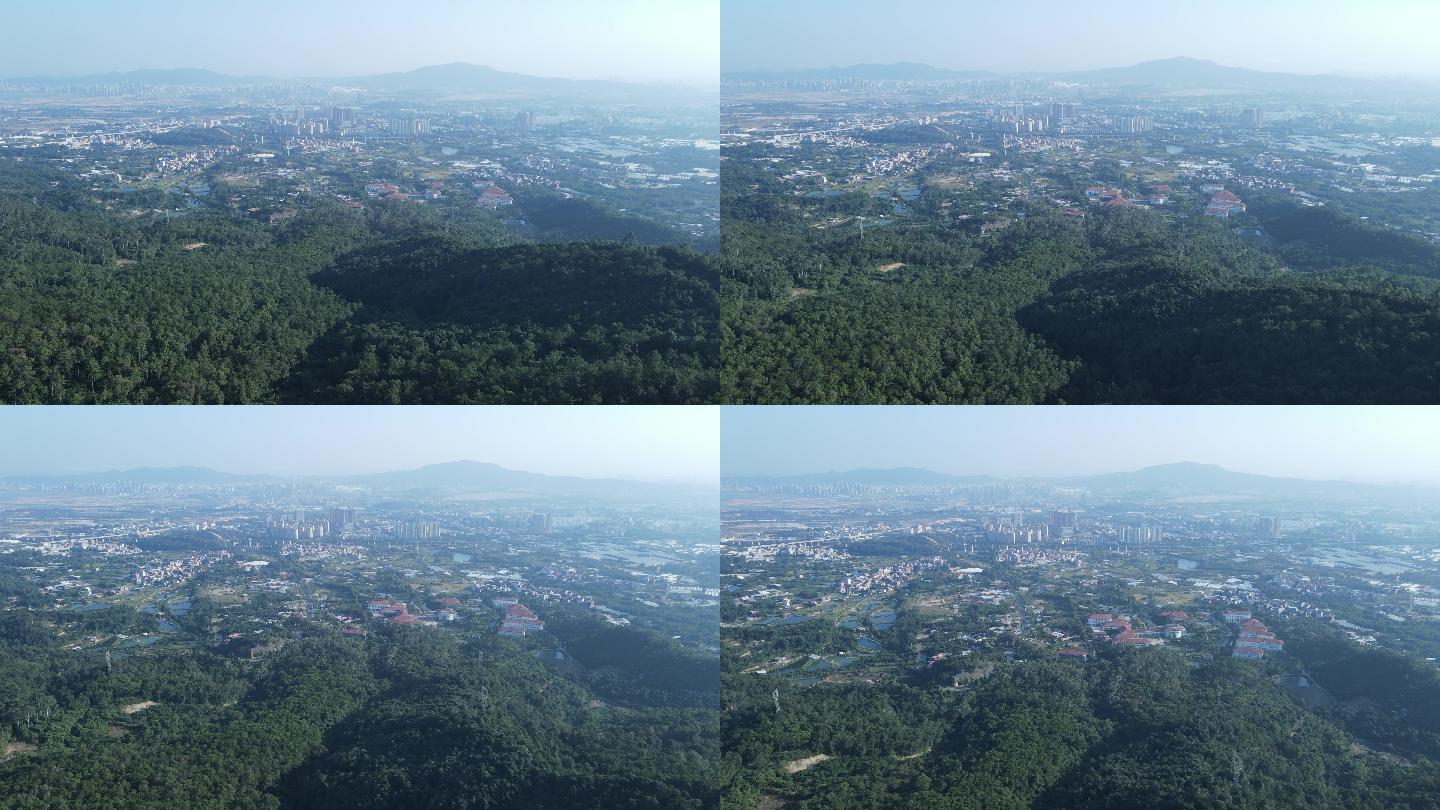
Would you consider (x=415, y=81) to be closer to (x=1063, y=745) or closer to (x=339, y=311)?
(x=339, y=311)

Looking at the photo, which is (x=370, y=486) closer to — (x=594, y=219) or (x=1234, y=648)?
(x=594, y=219)

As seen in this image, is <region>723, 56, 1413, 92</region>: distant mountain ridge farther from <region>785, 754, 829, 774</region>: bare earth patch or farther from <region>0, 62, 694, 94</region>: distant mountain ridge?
<region>785, 754, 829, 774</region>: bare earth patch

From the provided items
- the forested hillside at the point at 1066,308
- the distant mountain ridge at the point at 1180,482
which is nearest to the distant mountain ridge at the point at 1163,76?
the forested hillside at the point at 1066,308

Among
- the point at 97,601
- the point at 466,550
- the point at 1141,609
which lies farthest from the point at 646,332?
the point at 97,601

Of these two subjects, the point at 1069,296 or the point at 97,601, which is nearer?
the point at 97,601

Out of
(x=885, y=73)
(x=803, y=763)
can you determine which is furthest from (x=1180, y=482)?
(x=885, y=73)

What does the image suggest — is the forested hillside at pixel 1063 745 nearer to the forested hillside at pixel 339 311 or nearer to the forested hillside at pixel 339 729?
the forested hillside at pixel 339 729
